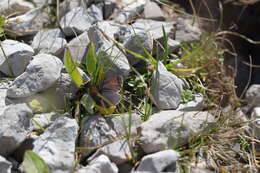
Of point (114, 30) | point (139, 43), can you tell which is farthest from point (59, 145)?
point (114, 30)

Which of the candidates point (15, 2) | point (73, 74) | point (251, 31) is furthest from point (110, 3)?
point (251, 31)

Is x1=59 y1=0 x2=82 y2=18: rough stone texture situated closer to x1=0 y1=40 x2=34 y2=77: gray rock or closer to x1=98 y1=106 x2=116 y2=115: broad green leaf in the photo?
x1=0 y1=40 x2=34 y2=77: gray rock

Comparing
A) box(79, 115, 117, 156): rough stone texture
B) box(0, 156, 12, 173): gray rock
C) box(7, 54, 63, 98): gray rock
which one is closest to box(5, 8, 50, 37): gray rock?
box(7, 54, 63, 98): gray rock

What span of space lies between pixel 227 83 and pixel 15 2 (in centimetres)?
127

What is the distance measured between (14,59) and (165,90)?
71 cm

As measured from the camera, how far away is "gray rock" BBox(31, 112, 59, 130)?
1466mm

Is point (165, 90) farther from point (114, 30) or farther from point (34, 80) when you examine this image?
point (34, 80)

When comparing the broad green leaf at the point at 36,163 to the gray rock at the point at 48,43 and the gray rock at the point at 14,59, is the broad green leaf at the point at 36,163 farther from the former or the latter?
the gray rock at the point at 48,43

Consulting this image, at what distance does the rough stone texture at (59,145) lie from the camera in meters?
1.30

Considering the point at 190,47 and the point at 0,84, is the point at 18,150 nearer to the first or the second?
the point at 0,84

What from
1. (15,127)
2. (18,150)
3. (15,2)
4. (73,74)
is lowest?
(18,150)

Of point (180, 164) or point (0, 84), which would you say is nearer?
point (180, 164)

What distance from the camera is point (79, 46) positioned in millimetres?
1822

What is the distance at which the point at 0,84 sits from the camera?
1.65m
